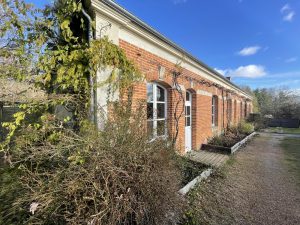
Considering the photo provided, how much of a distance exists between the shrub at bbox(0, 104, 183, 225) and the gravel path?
44.8 inches

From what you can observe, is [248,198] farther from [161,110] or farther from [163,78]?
[163,78]

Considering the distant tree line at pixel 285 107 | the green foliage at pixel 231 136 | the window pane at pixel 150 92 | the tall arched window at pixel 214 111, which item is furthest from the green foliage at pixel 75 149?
the distant tree line at pixel 285 107

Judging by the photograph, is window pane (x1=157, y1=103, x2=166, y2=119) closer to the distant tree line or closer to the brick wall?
the brick wall

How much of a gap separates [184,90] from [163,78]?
182cm

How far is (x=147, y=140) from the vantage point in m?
3.44

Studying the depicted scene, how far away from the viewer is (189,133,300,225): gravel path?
396 centimetres

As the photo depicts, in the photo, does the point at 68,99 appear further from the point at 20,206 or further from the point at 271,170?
the point at 271,170

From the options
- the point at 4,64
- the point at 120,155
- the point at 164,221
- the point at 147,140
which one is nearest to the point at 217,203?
the point at 164,221

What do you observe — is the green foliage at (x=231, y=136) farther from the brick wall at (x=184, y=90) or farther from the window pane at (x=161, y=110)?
the window pane at (x=161, y=110)

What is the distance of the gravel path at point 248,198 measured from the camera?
3.96m

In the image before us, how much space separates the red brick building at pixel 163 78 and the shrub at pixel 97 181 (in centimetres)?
79

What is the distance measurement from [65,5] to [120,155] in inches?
118

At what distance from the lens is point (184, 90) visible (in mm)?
7930

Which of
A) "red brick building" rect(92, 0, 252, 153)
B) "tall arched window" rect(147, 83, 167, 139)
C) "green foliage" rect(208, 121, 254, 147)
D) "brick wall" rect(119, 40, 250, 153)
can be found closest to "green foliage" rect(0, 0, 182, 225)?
"red brick building" rect(92, 0, 252, 153)
